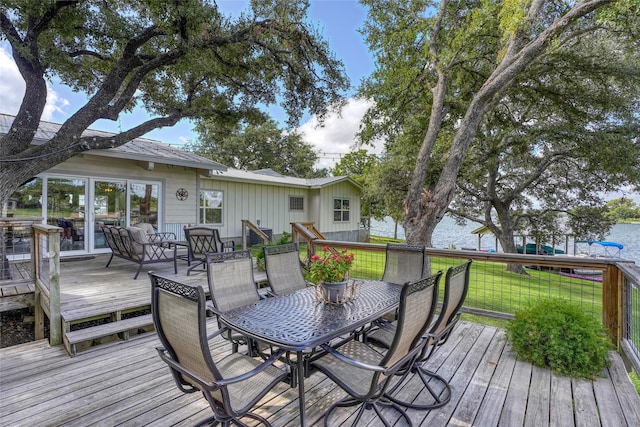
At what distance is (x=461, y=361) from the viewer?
301 centimetres

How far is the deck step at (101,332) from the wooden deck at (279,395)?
13cm

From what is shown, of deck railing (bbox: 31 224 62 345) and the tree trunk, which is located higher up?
the tree trunk

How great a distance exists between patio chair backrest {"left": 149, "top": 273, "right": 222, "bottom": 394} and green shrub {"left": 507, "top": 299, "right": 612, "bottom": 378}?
2.89 metres

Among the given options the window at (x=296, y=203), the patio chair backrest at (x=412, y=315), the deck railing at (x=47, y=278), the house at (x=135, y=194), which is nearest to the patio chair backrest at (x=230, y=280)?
the patio chair backrest at (x=412, y=315)

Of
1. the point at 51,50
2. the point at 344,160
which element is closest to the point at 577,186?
the point at 51,50

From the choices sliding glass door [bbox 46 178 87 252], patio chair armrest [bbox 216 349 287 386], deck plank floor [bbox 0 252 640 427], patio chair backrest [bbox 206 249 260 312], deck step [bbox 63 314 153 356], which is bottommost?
deck plank floor [bbox 0 252 640 427]


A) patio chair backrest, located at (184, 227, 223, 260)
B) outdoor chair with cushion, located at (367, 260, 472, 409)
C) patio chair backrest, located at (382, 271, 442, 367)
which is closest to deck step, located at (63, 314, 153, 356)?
patio chair backrest, located at (184, 227, 223, 260)

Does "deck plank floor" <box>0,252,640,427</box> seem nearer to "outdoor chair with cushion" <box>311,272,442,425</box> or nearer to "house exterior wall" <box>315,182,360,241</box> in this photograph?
"outdoor chair with cushion" <box>311,272,442,425</box>

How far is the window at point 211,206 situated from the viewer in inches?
A: 416

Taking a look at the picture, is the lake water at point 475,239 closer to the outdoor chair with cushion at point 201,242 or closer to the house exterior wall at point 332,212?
the house exterior wall at point 332,212

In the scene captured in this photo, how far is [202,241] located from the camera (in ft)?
18.7

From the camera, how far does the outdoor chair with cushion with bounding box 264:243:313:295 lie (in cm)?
326

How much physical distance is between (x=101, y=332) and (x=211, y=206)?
7.76m

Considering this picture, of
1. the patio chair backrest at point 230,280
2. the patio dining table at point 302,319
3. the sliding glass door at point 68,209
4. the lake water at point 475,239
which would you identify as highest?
the sliding glass door at point 68,209
